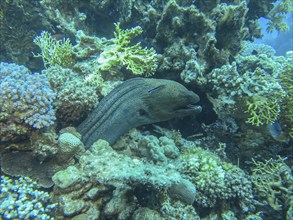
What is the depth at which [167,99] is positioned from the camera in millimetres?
4613

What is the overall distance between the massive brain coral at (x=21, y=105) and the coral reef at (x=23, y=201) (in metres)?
0.67

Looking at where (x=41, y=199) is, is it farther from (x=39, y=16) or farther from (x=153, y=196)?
(x=39, y=16)

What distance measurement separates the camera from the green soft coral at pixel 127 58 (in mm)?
4887


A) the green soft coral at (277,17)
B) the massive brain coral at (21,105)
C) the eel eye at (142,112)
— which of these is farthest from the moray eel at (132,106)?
the green soft coral at (277,17)

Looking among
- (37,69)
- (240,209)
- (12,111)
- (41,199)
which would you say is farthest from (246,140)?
(37,69)

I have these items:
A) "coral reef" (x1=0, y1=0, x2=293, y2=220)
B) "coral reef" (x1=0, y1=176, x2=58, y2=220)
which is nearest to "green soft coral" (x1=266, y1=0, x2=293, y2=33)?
"coral reef" (x1=0, y1=0, x2=293, y2=220)

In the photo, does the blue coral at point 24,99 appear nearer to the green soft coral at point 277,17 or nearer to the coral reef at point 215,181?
the coral reef at point 215,181

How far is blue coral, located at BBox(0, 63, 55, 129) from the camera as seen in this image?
327cm

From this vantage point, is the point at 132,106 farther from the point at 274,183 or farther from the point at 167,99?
the point at 274,183

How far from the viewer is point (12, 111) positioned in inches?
129

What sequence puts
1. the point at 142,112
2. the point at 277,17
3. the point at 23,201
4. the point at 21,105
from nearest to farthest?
the point at 23,201, the point at 21,105, the point at 142,112, the point at 277,17

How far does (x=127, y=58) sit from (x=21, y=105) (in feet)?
8.10

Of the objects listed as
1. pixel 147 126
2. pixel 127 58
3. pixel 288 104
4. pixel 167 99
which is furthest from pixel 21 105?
pixel 288 104

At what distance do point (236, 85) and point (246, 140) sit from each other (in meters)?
1.25
